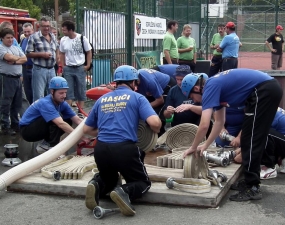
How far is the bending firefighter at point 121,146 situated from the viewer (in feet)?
15.9

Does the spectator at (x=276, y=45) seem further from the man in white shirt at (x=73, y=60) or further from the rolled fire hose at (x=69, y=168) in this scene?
the rolled fire hose at (x=69, y=168)

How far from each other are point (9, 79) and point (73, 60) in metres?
1.66

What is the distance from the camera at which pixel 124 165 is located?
486cm

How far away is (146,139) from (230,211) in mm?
1461

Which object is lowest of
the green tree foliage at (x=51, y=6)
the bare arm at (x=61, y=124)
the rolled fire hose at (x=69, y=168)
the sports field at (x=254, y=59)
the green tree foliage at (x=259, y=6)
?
the sports field at (x=254, y=59)

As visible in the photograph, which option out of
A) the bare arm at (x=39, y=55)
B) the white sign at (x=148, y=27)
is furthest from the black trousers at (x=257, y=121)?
the white sign at (x=148, y=27)

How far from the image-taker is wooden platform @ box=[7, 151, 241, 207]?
510cm

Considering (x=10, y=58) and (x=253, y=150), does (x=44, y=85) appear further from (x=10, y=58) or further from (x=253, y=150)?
(x=253, y=150)

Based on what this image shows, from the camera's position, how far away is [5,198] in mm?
5547

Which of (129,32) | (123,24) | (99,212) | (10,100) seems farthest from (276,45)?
(99,212)

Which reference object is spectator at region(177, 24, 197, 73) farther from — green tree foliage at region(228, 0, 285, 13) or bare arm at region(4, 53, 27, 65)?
green tree foliage at region(228, 0, 285, 13)

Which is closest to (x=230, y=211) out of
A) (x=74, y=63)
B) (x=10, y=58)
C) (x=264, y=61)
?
(x=10, y=58)

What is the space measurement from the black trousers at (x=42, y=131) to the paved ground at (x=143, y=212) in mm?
1716

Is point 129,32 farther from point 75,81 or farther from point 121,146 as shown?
point 121,146
